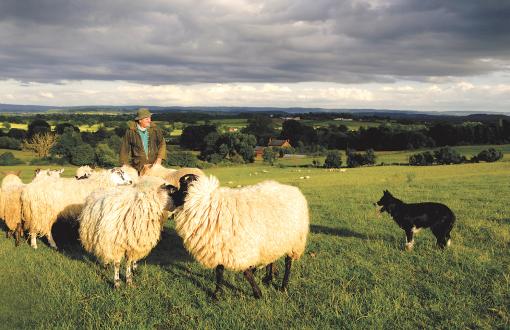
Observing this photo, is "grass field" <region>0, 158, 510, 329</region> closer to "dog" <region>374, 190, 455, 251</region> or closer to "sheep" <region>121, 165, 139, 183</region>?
"dog" <region>374, 190, 455, 251</region>

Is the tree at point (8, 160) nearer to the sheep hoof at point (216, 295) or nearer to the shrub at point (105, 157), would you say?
the shrub at point (105, 157)

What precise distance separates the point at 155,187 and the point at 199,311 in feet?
9.32

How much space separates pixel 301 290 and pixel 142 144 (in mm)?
6081

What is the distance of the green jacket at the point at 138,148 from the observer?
10578 millimetres

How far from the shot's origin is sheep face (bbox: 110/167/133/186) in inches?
406

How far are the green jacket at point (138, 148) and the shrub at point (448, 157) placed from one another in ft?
217

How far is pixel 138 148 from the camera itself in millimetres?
10680

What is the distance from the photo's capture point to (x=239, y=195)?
728 centimetres

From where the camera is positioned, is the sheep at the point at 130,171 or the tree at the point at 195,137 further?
the tree at the point at 195,137

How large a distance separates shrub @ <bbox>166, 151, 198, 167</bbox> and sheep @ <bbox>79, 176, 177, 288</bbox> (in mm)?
67199

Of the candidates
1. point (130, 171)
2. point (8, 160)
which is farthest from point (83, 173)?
point (8, 160)

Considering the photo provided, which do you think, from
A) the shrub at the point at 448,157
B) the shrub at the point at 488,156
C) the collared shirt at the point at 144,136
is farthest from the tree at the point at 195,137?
the collared shirt at the point at 144,136

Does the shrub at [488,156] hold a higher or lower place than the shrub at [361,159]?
higher

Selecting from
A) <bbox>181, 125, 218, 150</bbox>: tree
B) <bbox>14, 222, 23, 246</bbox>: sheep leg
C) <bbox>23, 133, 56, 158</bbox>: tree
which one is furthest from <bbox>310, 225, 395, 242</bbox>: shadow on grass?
<bbox>181, 125, 218, 150</bbox>: tree
